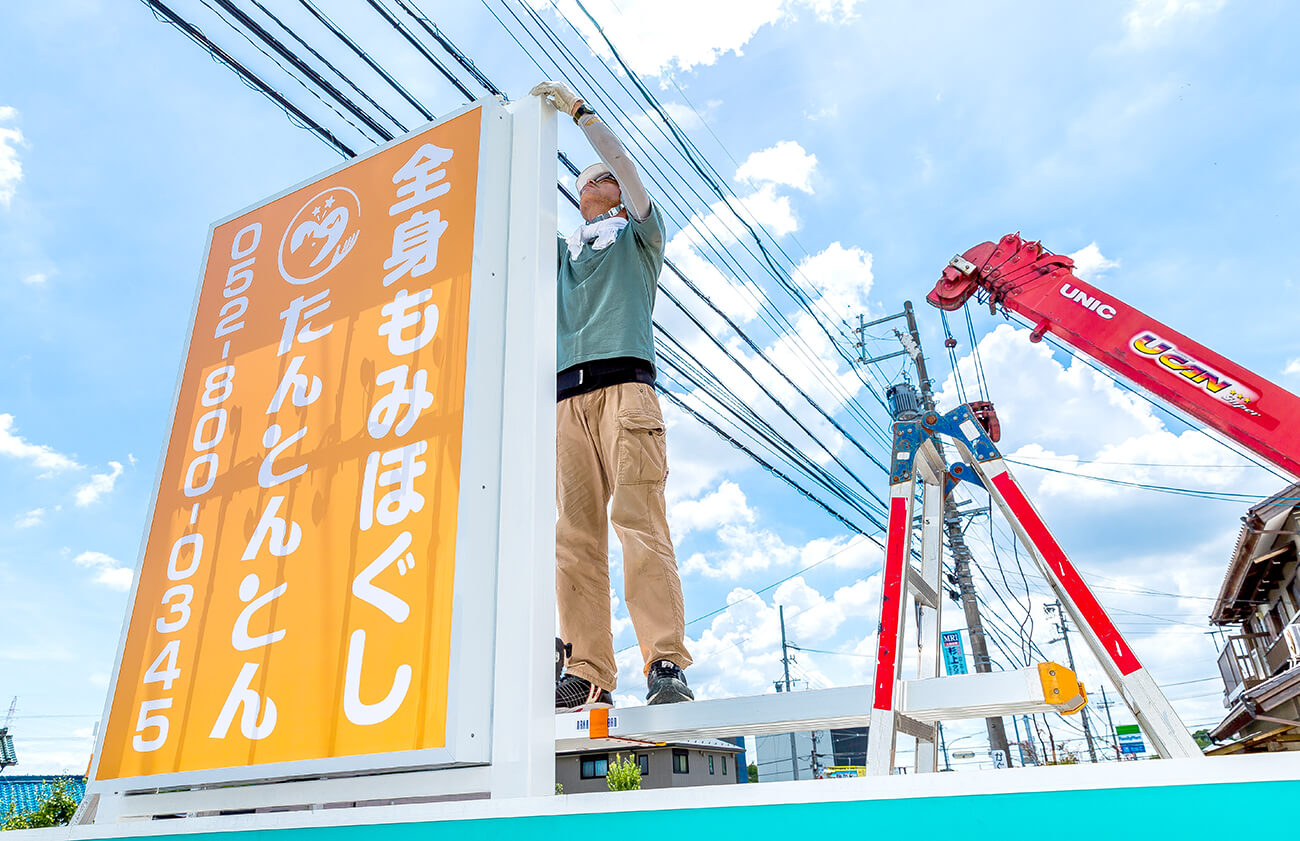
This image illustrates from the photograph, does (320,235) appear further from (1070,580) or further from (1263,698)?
(1263,698)

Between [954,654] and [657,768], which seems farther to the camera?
[657,768]

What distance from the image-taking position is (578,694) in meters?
1.82

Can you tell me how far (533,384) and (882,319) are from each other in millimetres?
13019

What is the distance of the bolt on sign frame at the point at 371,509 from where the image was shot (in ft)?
3.54

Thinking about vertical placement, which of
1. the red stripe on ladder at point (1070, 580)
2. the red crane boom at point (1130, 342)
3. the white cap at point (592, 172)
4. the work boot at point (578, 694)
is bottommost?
the work boot at point (578, 694)

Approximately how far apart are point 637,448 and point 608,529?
31 cm

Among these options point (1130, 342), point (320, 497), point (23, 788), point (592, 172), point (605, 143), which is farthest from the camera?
point (23, 788)

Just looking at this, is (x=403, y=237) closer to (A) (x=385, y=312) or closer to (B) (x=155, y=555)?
(A) (x=385, y=312)

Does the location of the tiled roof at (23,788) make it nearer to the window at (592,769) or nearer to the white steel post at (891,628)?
the window at (592,769)

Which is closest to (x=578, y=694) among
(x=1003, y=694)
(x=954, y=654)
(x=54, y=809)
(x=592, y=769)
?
(x=1003, y=694)

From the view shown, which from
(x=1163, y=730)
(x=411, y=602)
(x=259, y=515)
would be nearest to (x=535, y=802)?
(x=411, y=602)

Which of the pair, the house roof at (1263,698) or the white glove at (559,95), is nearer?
the white glove at (559,95)

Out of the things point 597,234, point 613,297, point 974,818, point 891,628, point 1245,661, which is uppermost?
point 1245,661

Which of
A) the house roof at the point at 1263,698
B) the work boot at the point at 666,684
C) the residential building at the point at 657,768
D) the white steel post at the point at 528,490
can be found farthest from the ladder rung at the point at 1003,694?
the residential building at the point at 657,768
